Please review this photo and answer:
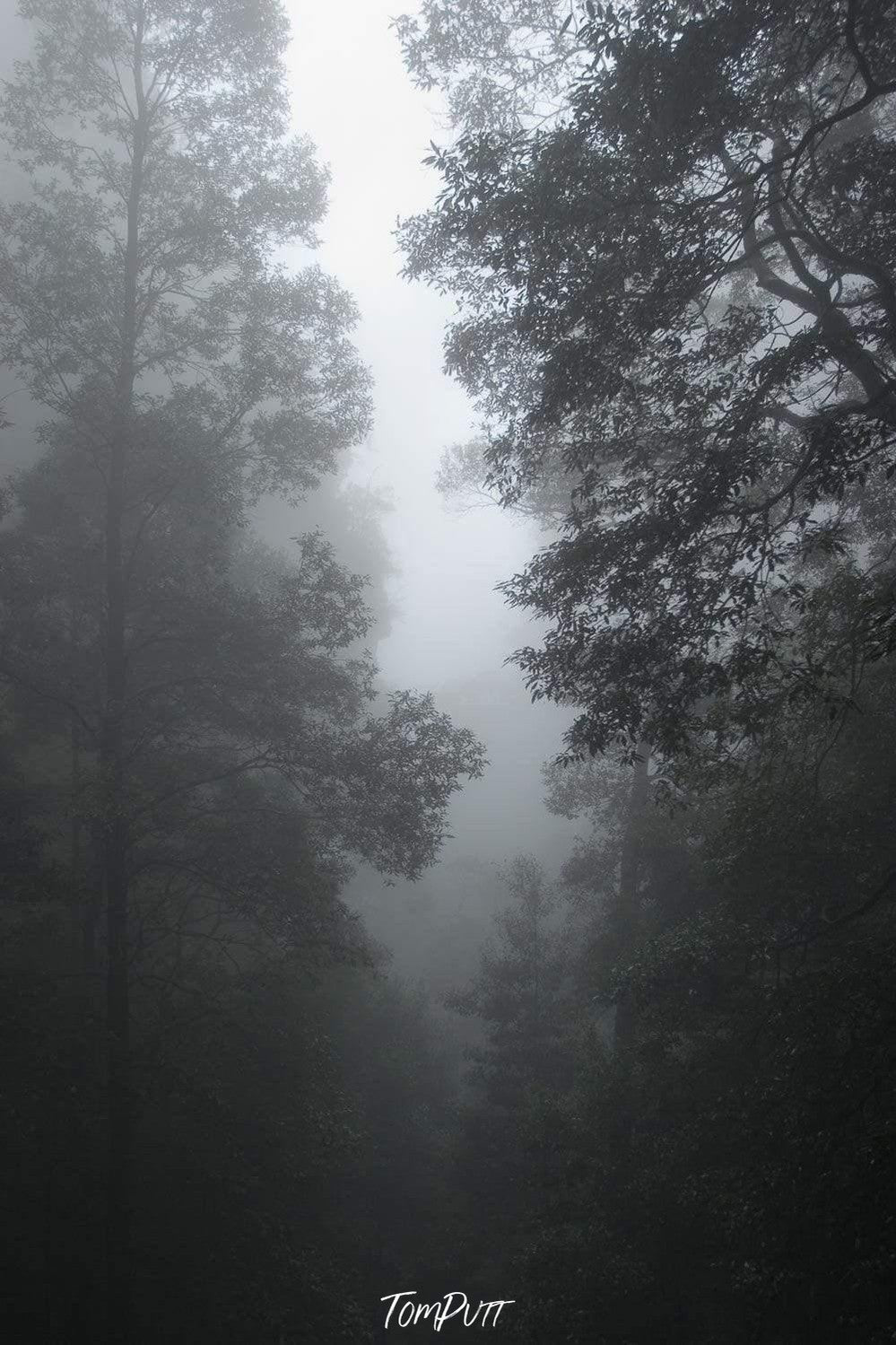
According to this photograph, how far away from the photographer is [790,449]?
8078 millimetres

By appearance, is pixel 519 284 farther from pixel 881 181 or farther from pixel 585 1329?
pixel 585 1329

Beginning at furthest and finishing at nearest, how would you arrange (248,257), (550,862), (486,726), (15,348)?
(486,726) → (550,862) → (248,257) → (15,348)

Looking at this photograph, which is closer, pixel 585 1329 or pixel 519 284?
pixel 519 284

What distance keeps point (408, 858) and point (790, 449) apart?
21.7ft

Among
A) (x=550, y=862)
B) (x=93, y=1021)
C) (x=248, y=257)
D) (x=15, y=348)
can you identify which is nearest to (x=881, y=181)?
(x=248, y=257)

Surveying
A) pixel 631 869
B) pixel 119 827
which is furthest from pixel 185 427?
pixel 631 869

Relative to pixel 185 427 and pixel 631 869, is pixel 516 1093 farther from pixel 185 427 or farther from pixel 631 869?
Result: pixel 185 427


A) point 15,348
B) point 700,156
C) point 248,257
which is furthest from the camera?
point 248,257

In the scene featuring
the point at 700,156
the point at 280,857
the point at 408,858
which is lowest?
the point at 408,858

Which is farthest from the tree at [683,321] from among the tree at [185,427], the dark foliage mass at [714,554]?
the tree at [185,427]

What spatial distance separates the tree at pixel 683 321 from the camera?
5695 millimetres

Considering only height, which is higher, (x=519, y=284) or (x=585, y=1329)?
(x=519, y=284)

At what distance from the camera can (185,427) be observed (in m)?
9.75

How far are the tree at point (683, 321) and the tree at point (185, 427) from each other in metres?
3.77
